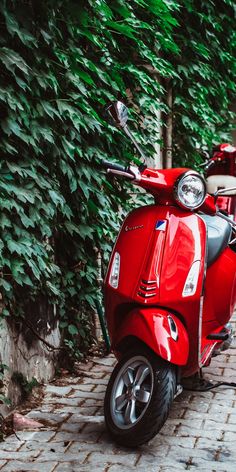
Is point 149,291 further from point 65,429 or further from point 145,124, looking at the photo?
point 145,124

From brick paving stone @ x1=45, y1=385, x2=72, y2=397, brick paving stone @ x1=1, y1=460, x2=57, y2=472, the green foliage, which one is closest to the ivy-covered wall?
brick paving stone @ x1=45, y1=385, x2=72, y2=397

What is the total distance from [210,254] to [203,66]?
3.84 m

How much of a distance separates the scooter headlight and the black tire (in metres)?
0.79

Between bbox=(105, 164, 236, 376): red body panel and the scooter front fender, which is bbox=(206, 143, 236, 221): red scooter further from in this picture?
the scooter front fender

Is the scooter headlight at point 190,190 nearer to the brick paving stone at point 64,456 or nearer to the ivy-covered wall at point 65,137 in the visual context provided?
the ivy-covered wall at point 65,137

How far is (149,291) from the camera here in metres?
3.75

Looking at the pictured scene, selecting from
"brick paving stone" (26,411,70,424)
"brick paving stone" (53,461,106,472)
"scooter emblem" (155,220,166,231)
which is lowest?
"brick paving stone" (26,411,70,424)

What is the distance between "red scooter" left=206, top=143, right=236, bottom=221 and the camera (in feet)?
24.2

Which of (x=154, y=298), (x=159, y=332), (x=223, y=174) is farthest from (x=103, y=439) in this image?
(x=223, y=174)

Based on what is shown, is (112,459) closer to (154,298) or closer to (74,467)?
(74,467)

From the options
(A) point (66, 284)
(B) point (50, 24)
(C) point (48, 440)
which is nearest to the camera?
(C) point (48, 440)

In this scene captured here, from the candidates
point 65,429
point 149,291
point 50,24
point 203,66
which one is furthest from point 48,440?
point 203,66

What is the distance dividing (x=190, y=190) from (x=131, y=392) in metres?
1.08

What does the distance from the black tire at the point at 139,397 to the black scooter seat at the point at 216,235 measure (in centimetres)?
76
